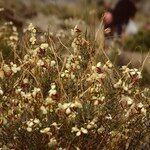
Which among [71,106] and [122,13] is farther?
[122,13]

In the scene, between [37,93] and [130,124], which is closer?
[37,93]

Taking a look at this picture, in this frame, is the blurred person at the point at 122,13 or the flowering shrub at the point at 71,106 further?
the blurred person at the point at 122,13

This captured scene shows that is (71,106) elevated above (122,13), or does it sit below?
above

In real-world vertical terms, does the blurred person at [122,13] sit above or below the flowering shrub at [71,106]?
below

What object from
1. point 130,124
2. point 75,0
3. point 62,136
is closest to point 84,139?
point 62,136

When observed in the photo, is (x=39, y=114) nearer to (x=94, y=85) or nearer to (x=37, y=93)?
(x=37, y=93)

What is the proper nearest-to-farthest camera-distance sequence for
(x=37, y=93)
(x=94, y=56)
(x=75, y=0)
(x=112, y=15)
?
(x=37, y=93)
(x=94, y=56)
(x=112, y=15)
(x=75, y=0)

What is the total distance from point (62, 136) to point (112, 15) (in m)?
7.27

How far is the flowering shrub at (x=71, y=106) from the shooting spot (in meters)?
3.69

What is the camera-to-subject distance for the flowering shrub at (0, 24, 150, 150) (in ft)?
12.1

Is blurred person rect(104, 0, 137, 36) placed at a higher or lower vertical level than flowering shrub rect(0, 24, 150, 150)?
lower

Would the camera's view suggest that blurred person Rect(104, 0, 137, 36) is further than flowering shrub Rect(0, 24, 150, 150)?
Yes

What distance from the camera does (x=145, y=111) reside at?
150 inches

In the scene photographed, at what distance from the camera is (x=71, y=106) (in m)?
3.55
